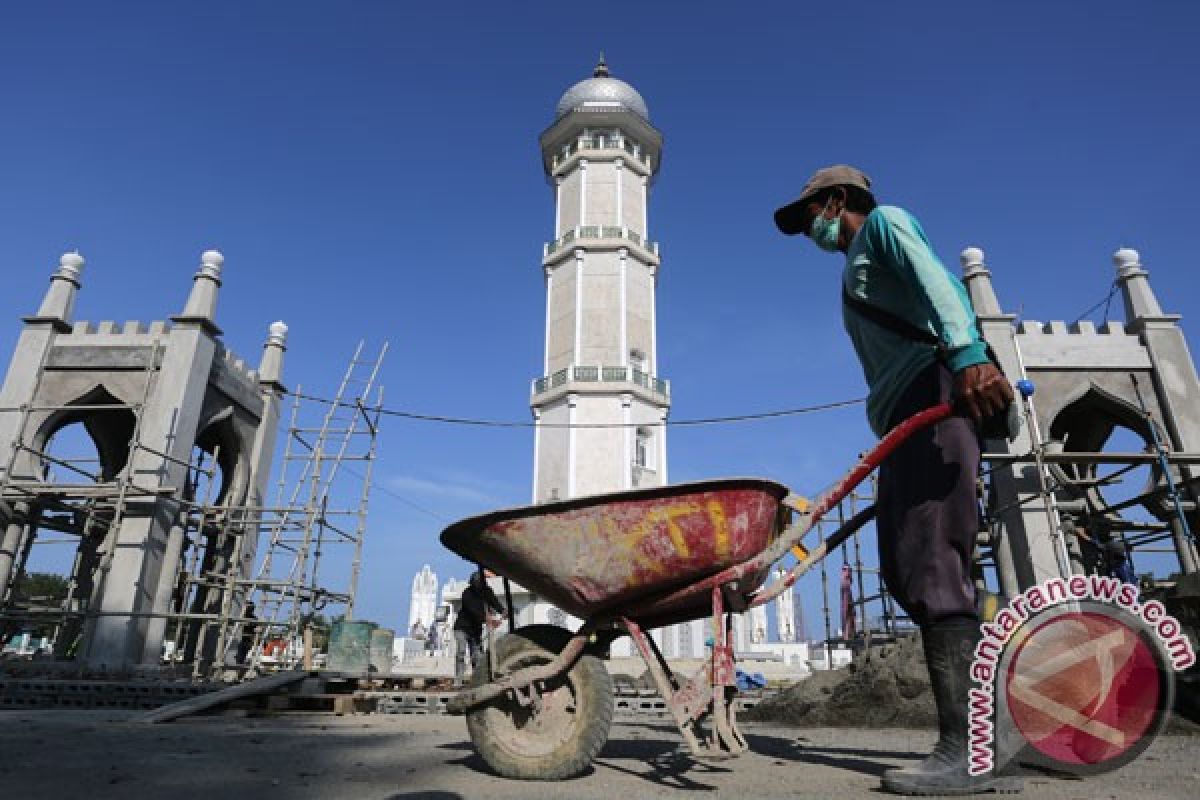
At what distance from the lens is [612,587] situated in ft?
10.9

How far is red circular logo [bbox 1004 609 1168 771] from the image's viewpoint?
7.68ft

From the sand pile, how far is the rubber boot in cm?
434

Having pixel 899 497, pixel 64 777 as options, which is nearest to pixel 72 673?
pixel 64 777

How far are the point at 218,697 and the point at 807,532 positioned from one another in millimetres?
6223

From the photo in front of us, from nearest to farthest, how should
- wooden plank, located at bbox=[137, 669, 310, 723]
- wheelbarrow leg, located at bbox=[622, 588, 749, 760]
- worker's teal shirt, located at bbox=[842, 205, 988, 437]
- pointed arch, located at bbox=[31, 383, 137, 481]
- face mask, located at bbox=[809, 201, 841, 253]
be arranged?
worker's teal shirt, located at bbox=[842, 205, 988, 437], wheelbarrow leg, located at bbox=[622, 588, 749, 760], face mask, located at bbox=[809, 201, 841, 253], wooden plank, located at bbox=[137, 669, 310, 723], pointed arch, located at bbox=[31, 383, 137, 481]

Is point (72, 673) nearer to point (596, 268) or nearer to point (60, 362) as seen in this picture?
point (60, 362)

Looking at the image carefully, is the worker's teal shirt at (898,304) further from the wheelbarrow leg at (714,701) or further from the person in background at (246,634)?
the person in background at (246,634)

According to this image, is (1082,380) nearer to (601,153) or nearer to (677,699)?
(677,699)

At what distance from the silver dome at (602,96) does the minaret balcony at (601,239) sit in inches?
275

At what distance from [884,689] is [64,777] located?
668cm

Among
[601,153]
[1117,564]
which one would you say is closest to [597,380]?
[601,153]

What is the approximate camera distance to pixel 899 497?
3.04 m

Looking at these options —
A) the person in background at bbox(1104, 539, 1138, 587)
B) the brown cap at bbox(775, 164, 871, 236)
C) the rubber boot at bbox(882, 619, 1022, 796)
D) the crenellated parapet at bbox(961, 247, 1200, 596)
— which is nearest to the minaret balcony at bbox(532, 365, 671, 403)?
the crenellated parapet at bbox(961, 247, 1200, 596)

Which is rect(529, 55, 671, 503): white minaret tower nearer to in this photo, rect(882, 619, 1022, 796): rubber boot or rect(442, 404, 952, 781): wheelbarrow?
rect(442, 404, 952, 781): wheelbarrow
